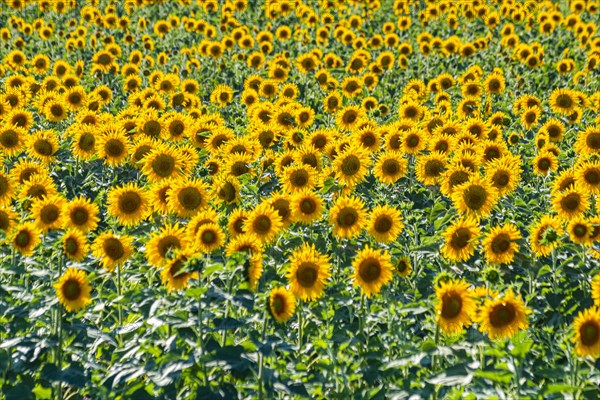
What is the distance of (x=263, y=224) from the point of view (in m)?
5.14

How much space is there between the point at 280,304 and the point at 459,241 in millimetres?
1651

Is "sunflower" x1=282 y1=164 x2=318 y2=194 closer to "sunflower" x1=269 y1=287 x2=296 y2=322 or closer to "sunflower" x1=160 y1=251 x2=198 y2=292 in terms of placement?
"sunflower" x1=160 y1=251 x2=198 y2=292

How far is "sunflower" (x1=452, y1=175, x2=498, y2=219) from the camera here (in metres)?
6.00

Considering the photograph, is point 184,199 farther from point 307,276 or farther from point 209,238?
point 307,276

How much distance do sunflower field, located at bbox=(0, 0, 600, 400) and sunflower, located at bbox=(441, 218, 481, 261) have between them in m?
0.02

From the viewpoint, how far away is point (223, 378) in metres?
4.48

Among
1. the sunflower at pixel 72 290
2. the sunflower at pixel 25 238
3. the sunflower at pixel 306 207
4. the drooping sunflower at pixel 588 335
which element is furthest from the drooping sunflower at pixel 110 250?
the drooping sunflower at pixel 588 335

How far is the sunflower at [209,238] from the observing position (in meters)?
4.97

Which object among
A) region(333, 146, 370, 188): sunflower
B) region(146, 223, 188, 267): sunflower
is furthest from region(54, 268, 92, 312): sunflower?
region(333, 146, 370, 188): sunflower

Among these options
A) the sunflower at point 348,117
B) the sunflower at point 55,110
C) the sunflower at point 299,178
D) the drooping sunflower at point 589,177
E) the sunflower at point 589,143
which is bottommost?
the sunflower at point 55,110

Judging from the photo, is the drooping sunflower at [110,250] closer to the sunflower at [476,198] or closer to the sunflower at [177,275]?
the sunflower at [177,275]

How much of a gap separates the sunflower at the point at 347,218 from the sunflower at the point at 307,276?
700 millimetres

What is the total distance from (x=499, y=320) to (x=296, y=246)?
5.40 ft

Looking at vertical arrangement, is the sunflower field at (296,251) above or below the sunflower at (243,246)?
below
